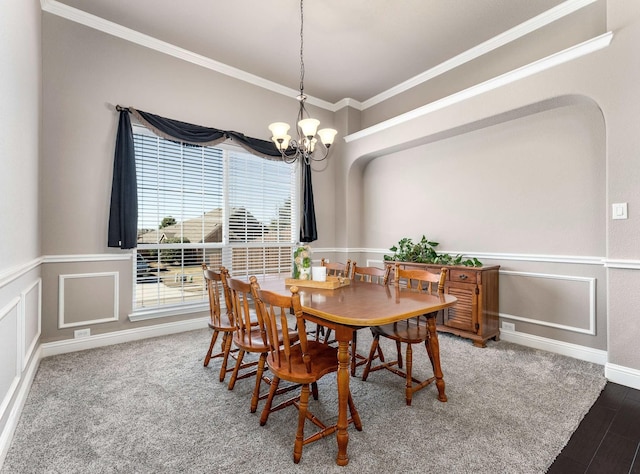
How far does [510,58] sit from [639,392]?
3240mm

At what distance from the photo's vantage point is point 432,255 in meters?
4.01

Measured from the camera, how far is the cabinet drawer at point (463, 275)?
332 centimetres

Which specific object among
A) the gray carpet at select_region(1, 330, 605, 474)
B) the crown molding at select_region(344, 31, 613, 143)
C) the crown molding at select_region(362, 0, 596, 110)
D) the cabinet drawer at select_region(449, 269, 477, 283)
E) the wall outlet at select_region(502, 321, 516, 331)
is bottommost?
the gray carpet at select_region(1, 330, 605, 474)

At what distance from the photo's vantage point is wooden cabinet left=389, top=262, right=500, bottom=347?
3.27 meters

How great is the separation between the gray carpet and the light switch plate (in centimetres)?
128

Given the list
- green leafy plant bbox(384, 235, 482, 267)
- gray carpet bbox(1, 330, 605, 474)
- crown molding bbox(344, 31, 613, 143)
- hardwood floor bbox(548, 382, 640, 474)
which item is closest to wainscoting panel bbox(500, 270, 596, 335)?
gray carpet bbox(1, 330, 605, 474)

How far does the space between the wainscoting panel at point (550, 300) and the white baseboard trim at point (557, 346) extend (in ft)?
0.49

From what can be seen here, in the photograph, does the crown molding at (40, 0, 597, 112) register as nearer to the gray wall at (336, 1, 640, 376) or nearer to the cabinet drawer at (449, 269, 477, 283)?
the gray wall at (336, 1, 640, 376)

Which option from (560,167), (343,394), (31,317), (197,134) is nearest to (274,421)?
(343,394)

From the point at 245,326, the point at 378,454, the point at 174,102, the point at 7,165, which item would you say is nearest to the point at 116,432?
the point at 245,326

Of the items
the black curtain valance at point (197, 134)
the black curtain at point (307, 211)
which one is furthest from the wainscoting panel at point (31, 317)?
the black curtain at point (307, 211)

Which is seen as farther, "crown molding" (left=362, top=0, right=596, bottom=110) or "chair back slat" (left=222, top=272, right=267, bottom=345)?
"crown molding" (left=362, top=0, right=596, bottom=110)

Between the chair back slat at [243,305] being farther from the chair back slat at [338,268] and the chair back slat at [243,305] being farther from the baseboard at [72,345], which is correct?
the baseboard at [72,345]

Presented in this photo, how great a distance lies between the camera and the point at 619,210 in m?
2.49
